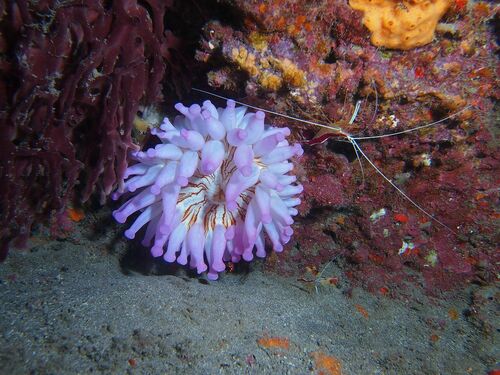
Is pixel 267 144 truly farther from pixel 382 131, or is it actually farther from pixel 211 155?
pixel 382 131

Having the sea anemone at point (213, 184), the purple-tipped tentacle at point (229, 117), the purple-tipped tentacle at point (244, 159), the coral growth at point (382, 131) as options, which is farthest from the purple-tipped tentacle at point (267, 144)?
the coral growth at point (382, 131)

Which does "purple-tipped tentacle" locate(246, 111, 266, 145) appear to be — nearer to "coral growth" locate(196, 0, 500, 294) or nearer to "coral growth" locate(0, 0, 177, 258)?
"coral growth" locate(196, 0, 500, 294)

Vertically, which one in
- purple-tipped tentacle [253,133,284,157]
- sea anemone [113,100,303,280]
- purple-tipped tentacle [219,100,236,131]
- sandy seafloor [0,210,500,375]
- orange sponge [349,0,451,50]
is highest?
orange sponge [349,0,451,50]

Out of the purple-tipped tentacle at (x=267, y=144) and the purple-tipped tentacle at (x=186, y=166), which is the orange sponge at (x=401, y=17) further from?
the purple-tipped tentacle at (x=186, y=166)

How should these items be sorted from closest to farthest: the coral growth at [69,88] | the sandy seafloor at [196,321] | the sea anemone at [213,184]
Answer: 1. the sandy seafloor at [196,321]
2. the coral growth at [69,88]
3. the sea anemone at [213,184]

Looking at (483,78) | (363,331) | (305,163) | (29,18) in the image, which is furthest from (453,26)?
(29,18)

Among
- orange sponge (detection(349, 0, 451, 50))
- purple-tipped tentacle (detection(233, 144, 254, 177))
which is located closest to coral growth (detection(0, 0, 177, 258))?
purple-tipped tentacle (detection(233, 144, 254, 177))
